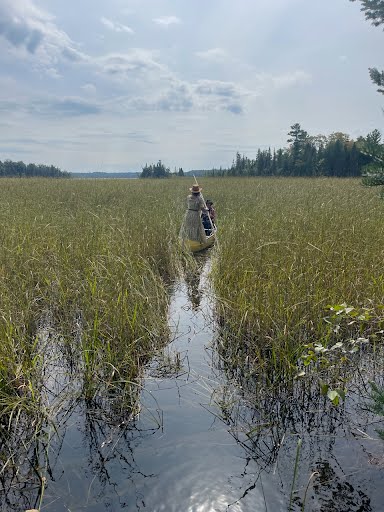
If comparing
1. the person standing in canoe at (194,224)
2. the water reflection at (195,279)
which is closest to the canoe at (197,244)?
the person standing in canoe at (194,224)

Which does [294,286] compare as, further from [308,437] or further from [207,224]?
[207,224]

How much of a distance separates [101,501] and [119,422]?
790mm

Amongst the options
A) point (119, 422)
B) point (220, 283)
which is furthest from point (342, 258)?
point (119, 422)

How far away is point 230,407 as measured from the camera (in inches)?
133

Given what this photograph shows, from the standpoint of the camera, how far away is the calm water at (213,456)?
2.46 m

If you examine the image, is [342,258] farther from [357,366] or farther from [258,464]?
[258,464]

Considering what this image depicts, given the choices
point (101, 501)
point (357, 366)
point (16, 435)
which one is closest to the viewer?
point (101, 501)

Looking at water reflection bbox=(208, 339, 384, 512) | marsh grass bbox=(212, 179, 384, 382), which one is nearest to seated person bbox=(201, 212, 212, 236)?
marsh grass bbox=(212, 179, 384, 382)

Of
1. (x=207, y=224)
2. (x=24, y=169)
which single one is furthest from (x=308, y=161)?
(x=24, y=169)

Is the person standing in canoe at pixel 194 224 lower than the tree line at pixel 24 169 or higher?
lower

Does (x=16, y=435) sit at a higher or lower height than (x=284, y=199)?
lower

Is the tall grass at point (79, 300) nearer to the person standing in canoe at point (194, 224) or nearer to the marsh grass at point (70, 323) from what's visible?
the marsh grass at point (70, 323)

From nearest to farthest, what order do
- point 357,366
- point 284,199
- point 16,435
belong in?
1. point 16,435
2. point 357,366
3. point 284,199

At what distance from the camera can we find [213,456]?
2.87m
